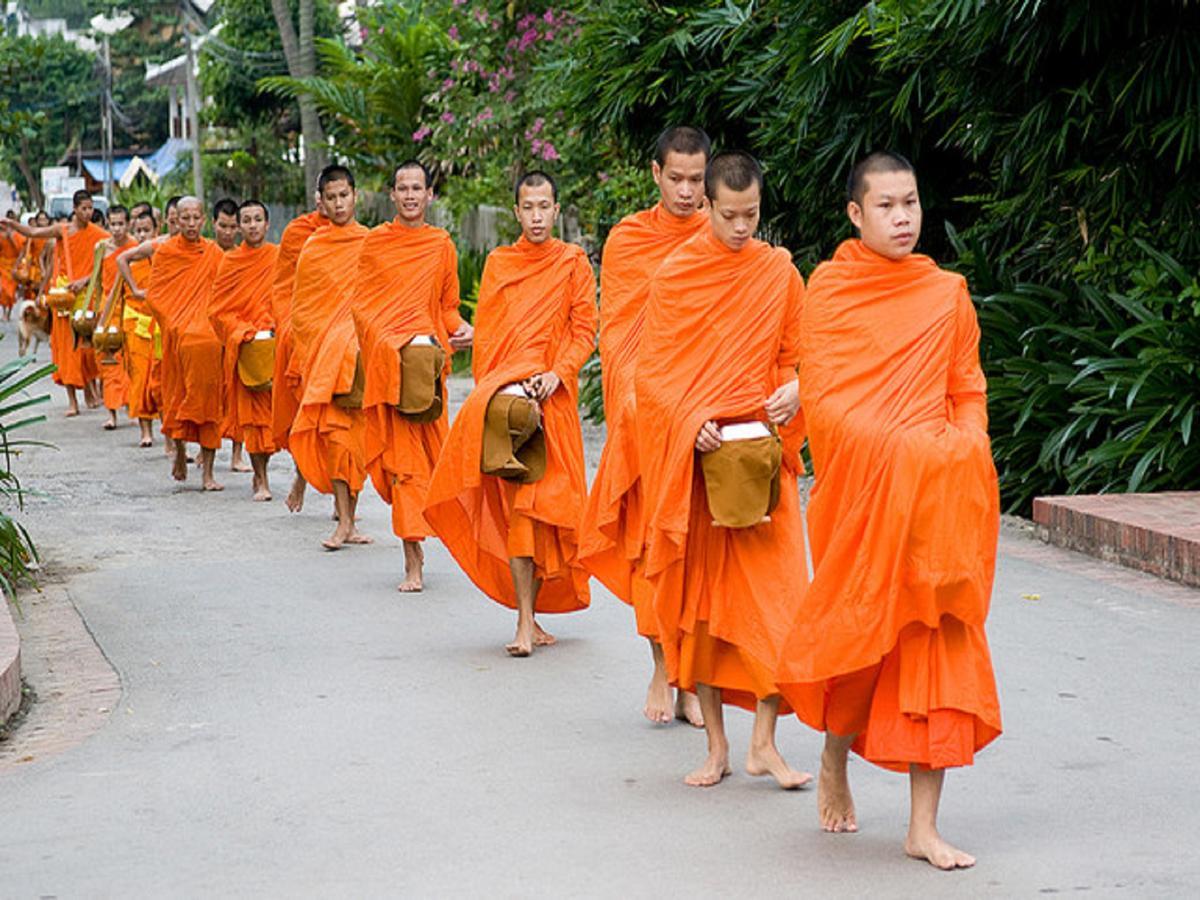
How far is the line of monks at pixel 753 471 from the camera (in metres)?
5.42

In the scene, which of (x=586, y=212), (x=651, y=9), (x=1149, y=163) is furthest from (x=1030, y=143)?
(x=586, y=212)

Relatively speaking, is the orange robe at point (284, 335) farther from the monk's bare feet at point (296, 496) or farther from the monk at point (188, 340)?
the monk at point (188, 340)

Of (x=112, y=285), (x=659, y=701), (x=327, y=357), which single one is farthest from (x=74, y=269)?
(x=659, y=701)

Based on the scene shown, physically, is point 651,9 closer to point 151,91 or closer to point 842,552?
point 842,552

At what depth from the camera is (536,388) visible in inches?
347

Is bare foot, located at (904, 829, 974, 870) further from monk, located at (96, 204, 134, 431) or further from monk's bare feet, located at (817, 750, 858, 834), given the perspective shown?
monk, located at (96, 204, 134, 431)

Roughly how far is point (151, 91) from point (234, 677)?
8219 cm

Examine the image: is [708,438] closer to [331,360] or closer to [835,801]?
[835,801]

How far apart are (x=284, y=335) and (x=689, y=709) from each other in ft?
22.8

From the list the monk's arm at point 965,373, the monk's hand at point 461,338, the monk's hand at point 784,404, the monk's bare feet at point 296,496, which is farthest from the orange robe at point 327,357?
the monk's arm at point 965,373

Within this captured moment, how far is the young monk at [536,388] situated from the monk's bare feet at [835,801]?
120 inches

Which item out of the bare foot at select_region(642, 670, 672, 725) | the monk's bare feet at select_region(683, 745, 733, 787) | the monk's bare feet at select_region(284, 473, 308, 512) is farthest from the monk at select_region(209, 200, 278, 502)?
the monk's bare feet at select_region(683, 745, 733, 787)

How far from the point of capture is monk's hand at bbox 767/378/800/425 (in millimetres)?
6277

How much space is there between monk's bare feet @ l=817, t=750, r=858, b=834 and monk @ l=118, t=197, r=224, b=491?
32.5ft
